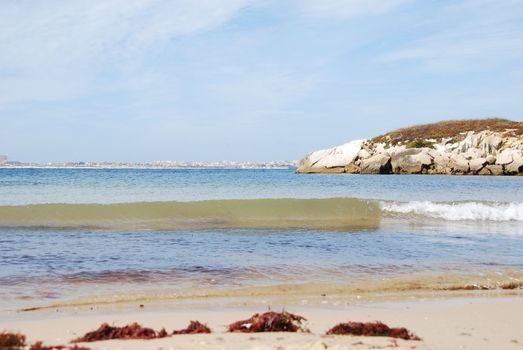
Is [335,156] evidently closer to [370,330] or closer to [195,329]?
[370,330]

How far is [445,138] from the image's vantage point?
64.9 meters

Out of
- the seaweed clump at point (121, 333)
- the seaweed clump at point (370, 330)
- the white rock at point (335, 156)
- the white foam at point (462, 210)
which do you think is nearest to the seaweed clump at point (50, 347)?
the seaweed clump at point (121, 333)

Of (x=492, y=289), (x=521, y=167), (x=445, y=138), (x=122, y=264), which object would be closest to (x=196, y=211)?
(x=122, y=264)

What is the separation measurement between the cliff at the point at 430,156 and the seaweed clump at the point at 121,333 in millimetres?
48912

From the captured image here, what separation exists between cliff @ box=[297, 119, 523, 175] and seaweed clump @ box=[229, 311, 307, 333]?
4807 cm

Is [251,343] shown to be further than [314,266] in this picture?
No

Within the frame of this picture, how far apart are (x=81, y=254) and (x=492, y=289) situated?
7.07 m

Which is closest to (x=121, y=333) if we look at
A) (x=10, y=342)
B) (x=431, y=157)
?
(x=10, y=342)

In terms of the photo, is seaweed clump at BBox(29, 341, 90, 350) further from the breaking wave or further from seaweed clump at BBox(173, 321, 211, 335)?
the breaking wave

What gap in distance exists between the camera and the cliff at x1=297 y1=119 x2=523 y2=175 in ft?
163

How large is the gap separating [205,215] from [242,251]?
787 cm

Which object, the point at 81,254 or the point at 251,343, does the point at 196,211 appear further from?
the point at 251,343

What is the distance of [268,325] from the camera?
507 centimetres

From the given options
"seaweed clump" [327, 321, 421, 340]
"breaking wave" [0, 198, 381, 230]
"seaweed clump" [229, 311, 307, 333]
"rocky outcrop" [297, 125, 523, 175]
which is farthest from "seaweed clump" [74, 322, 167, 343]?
"rocky outcrop" [297, 125, 523, 175]
